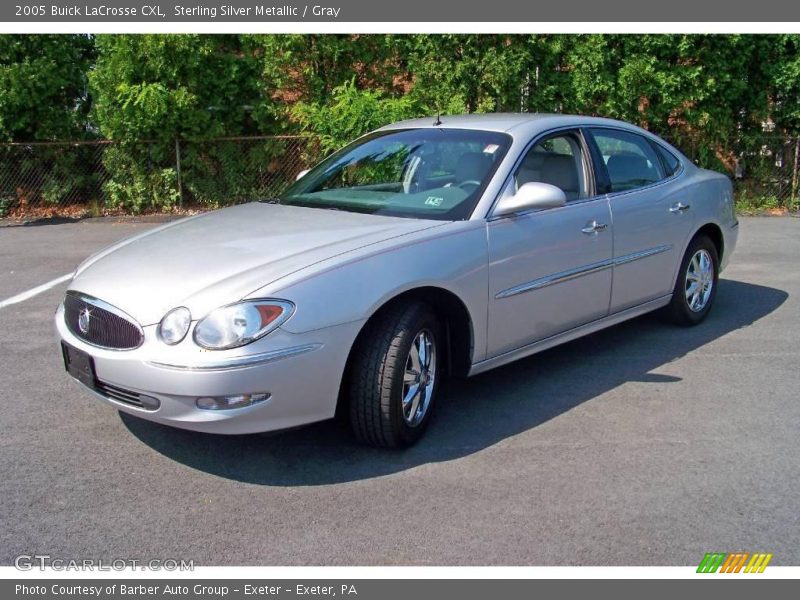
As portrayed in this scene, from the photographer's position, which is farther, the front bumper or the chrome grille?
the chrome grille

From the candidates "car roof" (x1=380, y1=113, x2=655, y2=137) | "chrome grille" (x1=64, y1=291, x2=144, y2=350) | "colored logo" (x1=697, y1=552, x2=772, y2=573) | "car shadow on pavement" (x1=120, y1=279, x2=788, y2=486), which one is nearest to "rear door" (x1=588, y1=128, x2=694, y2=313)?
"car roof" (x1=380, y1=113, x2=655, y2=137)

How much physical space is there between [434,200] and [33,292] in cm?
481

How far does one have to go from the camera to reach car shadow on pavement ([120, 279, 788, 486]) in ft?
13.1

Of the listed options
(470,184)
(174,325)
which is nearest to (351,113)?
(470,184)

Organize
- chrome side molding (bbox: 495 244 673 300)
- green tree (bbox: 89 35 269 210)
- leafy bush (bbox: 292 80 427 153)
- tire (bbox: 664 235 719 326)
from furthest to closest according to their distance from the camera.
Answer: green tree (bbox: 89 35 269 210) → leafy bush (bbox: 292 80 427 153) → tire (bbox: 664 235 719 326) → chrome side molding (bbox: 495 244 673 300)

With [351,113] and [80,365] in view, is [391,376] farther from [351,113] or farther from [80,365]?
[351,113]

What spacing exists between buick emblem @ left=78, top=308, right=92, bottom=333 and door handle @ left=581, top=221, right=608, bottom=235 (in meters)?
2.88

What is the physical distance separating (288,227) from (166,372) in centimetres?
121

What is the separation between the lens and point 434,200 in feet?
15.2

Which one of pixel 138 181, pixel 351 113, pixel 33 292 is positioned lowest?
pixel 33 292

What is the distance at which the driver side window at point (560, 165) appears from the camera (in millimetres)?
4932

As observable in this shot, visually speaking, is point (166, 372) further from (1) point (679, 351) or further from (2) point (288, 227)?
(1) point (679, 351)

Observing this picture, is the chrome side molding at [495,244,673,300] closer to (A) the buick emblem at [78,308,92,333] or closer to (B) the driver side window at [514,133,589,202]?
(B) the driver side window at [514,133,589,202]

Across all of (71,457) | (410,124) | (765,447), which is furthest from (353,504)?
(410,124)
